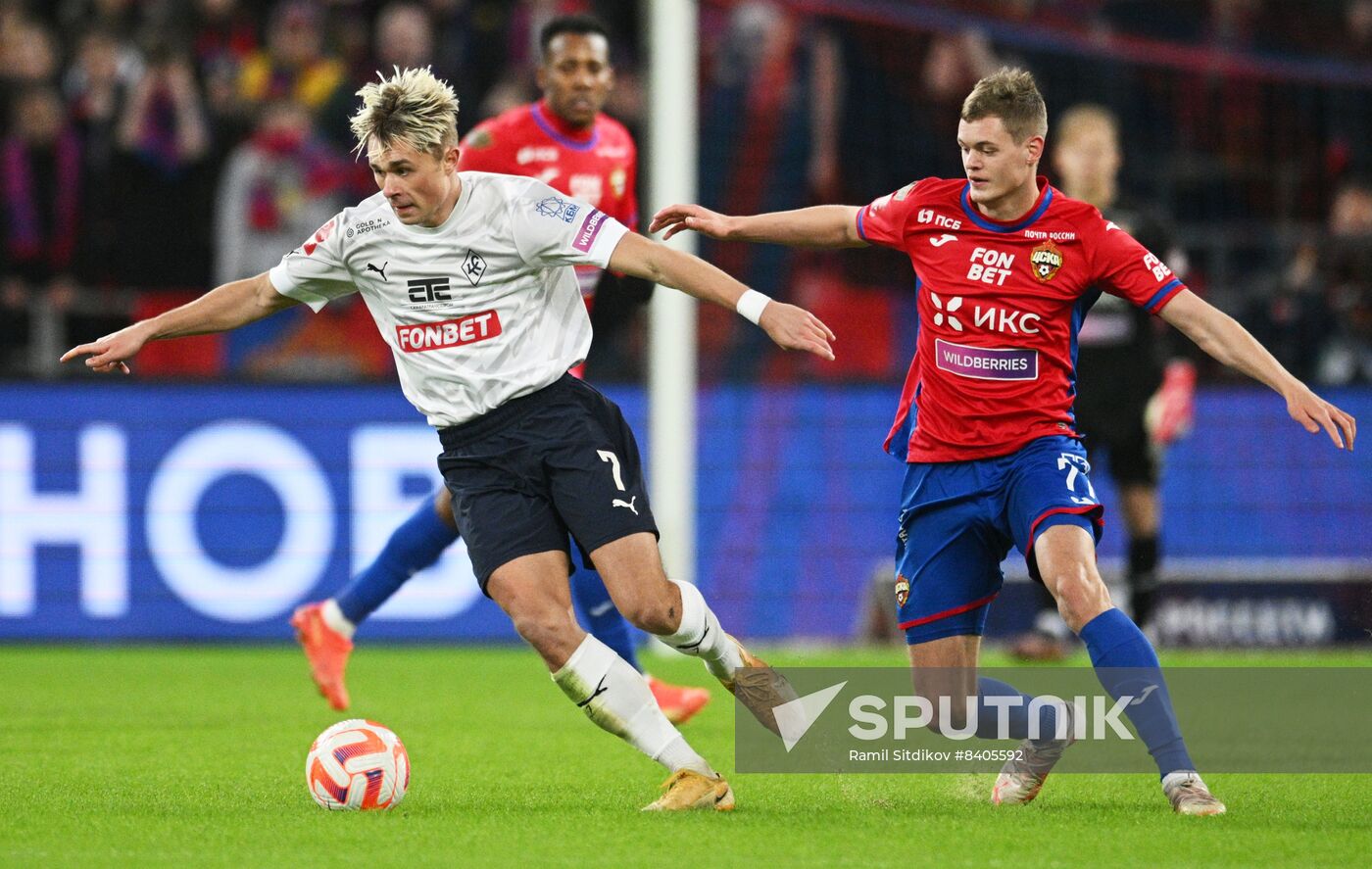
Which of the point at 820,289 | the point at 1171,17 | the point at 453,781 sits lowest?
the point at 453,781

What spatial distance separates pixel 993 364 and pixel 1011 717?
3.12 ft

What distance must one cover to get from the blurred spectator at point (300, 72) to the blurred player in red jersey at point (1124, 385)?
5485 millimetres

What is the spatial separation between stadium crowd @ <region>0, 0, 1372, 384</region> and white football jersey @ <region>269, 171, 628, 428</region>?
5665 millimetres

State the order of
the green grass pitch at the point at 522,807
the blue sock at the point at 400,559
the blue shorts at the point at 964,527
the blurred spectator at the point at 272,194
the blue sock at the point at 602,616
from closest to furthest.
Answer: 1. the green grass pitch at the point at 522,807
2. the blue shorts at the point at 964,527
3. the blue sock at the point at 602,616
4. the blue sock at the point at 400,559
5. the blurred spectator at the point at 272,194

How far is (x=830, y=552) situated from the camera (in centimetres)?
1073

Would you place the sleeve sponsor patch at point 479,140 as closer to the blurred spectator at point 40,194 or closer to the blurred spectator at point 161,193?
the blurred spectator at point 161,193

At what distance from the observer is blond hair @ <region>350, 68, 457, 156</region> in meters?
4.96

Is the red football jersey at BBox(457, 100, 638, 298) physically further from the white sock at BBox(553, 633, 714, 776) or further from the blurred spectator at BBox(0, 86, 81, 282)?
the blurred spectator at BBox(0, 86, 81, 282)

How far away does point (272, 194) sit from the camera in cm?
1198

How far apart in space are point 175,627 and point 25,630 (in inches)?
31.4

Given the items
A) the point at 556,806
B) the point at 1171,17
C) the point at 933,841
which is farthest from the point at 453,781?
the point at 1171,17

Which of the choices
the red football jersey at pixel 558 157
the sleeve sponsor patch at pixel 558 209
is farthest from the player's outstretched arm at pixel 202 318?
the red football jersey at pixel 558 157

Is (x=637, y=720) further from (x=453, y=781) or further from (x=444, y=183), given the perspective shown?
(x=444, y=183)

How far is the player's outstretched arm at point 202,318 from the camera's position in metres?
5.22
